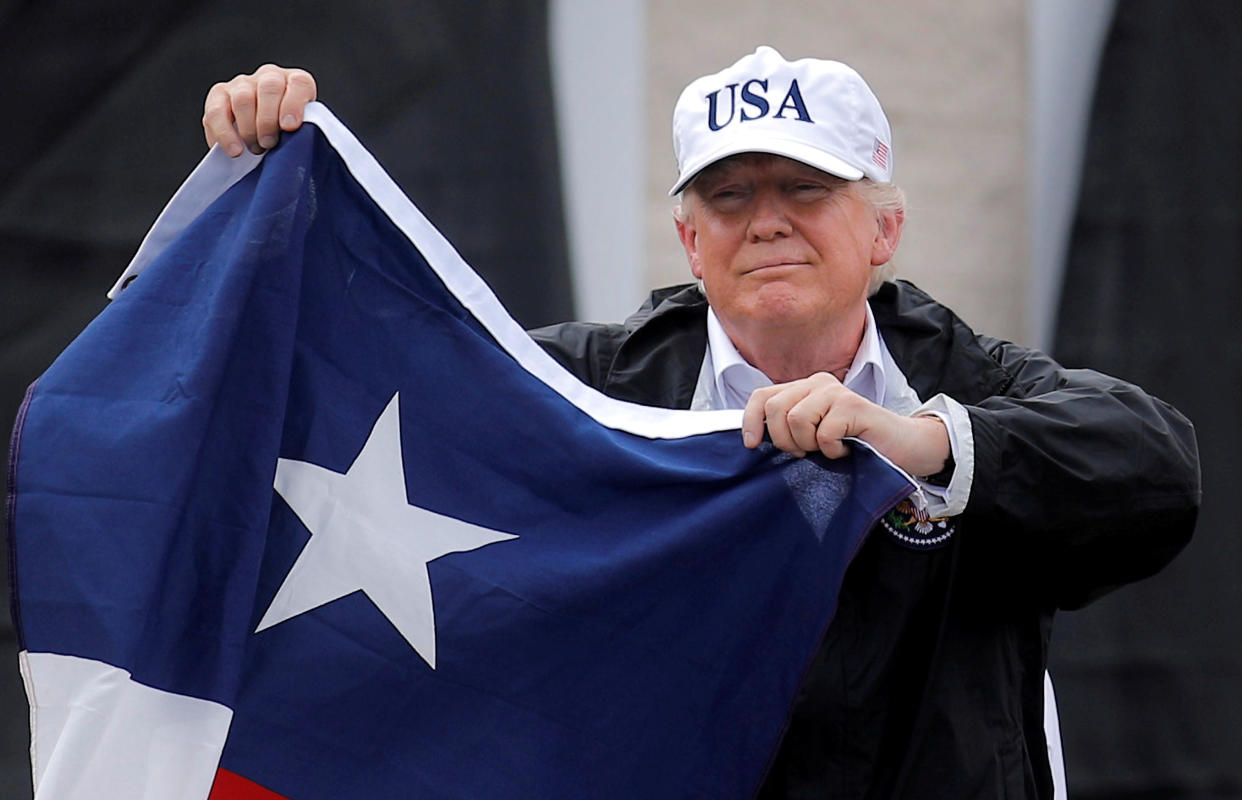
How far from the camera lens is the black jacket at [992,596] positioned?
1726 mm

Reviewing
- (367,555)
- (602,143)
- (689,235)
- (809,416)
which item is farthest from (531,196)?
(809,416)

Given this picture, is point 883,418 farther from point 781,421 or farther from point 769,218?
point 769,218

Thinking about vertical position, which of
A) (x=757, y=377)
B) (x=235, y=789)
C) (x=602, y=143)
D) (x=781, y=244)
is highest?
(x=602, y=143)

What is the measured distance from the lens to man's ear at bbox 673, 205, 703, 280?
2.04 m

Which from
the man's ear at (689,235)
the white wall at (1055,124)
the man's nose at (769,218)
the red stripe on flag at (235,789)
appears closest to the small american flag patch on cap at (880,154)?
the man's nose at (769,218)

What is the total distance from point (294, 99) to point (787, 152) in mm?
576

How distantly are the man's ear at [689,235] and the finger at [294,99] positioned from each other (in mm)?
485

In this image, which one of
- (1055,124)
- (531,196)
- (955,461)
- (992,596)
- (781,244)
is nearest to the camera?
(955,461)

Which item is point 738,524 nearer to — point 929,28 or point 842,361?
point 842,361

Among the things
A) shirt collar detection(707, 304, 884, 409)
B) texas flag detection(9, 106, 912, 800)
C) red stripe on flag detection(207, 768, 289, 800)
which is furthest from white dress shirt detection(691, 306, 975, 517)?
red stripe on flag detection(207, 768, 289, 800)

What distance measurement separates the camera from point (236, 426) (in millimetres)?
1815

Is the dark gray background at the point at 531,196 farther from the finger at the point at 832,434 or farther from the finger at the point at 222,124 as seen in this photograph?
the finger at the point at 832,434

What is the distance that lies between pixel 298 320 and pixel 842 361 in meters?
0.66

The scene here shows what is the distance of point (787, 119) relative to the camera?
6.38ft
